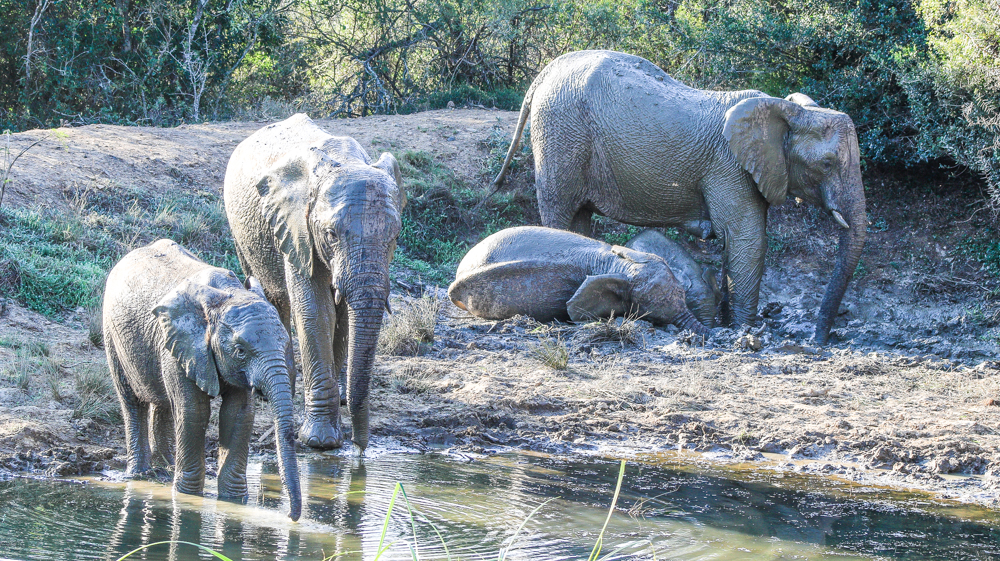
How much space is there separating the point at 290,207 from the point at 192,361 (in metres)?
1.45

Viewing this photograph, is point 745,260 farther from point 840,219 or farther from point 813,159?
point 813,159

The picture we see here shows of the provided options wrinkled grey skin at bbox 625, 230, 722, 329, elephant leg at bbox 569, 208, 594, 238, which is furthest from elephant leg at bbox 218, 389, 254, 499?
elephant leg at bbox 569, 208, 594, 238

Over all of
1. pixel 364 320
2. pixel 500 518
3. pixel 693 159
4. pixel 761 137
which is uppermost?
pixel 761 137

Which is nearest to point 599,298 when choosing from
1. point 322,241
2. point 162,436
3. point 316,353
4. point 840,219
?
Result: point 840,219

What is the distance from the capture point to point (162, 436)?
5.85 metres

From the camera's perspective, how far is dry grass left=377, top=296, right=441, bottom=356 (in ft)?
29.4

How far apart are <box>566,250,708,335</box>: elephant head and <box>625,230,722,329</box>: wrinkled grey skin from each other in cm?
41

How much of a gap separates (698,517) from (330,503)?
196 centimetres

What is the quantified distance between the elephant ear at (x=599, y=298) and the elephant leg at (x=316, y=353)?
3899 millimetres

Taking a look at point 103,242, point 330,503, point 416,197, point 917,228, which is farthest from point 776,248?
point 330,503

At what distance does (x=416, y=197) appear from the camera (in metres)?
13.1

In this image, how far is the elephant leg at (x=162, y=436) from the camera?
5.79 meters

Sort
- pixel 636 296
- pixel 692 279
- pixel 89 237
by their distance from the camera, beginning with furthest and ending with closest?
1. pixel 692 279
2. pixel 89 237
3. pixel 636 296

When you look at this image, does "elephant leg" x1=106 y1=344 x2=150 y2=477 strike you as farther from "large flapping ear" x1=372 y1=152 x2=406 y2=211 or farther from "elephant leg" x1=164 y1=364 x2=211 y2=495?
"large flapping ear" x1=372 y1=152 x2=406 y2=211
